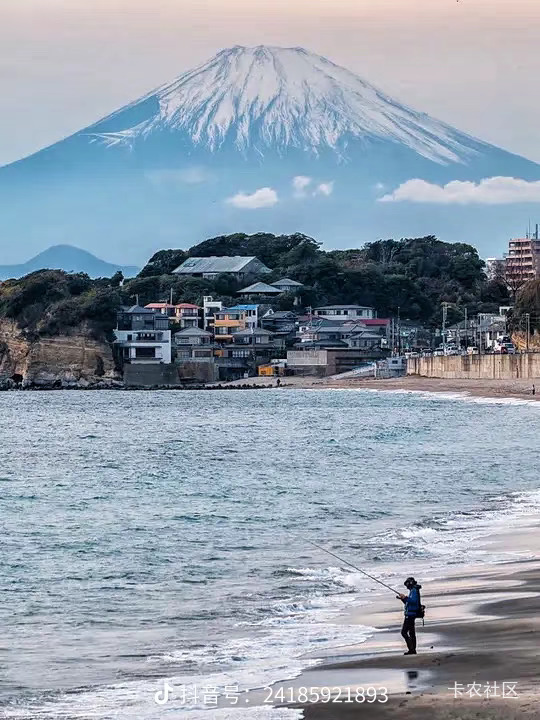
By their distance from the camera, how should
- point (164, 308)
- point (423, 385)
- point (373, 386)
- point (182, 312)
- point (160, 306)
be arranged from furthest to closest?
point (182, 312) → point (160, 306) → point (164, 308) → point (373, 386) → point (423, 385)

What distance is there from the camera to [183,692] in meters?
9.70

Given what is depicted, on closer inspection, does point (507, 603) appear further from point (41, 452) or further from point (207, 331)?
point (207, 331)

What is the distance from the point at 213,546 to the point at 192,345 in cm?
8793

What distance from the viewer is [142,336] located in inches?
4136

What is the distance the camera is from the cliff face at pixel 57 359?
106 m

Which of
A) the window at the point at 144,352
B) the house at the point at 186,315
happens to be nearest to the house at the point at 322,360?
the house at the point at 186,315

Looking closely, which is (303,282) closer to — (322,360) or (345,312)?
(345,312)

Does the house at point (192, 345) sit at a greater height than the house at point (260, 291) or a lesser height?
lesser

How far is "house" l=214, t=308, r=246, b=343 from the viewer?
109812mm

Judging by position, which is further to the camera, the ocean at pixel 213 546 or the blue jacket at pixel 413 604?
the ocean at pixel 213 546

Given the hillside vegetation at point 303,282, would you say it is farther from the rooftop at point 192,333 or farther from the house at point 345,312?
the rooftop at point 192,333

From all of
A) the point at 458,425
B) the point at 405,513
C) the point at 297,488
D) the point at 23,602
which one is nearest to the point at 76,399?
the point at 458,425

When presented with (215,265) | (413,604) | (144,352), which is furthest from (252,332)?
(413,604)

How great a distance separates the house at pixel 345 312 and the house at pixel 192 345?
A: 14358 mm
